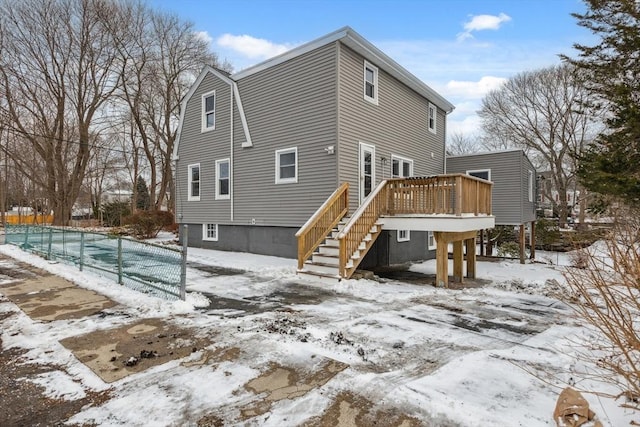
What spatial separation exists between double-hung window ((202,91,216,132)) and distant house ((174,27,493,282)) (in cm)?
4

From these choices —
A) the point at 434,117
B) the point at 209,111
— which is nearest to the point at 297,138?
the point at 209,111

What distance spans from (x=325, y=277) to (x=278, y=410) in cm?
510

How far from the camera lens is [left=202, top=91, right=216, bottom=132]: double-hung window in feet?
44.5

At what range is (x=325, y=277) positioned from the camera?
783cm

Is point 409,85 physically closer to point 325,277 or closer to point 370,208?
point 370,208

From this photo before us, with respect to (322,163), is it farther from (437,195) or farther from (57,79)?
(57,79)

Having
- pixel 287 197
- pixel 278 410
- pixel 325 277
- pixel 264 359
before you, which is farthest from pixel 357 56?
pixel 278 410

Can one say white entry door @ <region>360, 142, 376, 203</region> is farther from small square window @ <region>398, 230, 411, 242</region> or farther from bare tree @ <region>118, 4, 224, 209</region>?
bare tree @ <region>118, 4, 224, 209</region>

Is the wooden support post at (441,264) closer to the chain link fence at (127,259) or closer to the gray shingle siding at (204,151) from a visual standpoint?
the chain link fence at (127,259)

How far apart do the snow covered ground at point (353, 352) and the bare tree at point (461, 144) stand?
38068 millimetres

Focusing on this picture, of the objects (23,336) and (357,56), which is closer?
(23,336)

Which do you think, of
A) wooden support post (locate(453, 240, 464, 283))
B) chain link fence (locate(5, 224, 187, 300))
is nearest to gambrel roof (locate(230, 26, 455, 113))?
wooden support post (locate(453, 240, 464, 283))

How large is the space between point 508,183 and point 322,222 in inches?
358

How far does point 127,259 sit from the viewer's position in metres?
6.88
